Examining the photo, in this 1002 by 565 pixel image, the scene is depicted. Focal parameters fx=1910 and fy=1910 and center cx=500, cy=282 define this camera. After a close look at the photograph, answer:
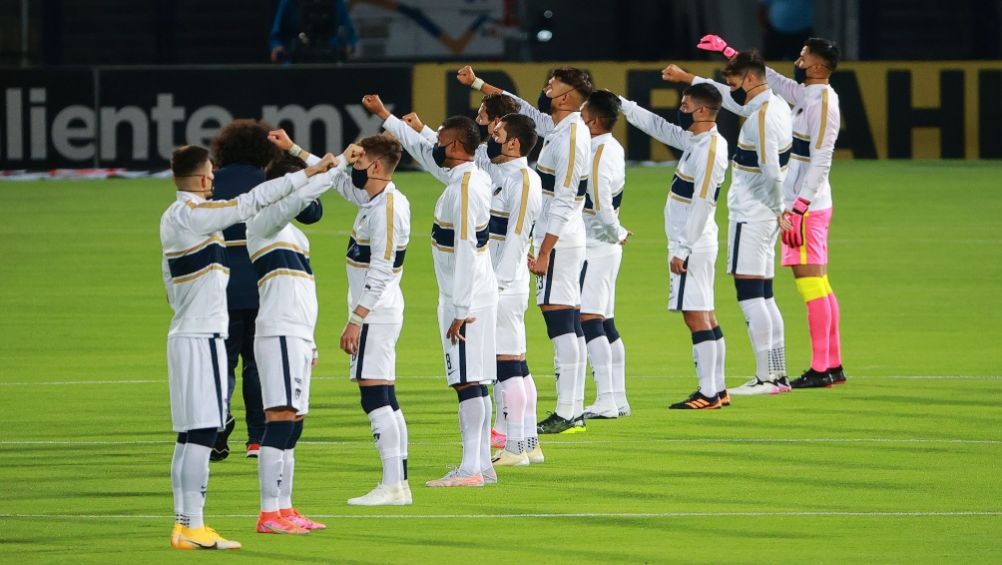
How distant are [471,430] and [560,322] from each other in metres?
1.86

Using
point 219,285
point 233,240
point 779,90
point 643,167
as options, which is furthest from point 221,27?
point 219,285

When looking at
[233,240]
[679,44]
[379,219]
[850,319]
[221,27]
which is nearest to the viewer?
[379,219]

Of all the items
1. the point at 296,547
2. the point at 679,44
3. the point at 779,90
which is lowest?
the point at 296,547

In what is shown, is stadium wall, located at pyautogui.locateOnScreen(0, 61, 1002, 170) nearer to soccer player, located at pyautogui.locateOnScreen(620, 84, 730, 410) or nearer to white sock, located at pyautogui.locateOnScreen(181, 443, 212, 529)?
soccer player, located at pyautogui.locateOnScreen(620, 84, 730, 410)

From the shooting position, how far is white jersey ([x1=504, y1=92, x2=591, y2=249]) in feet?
37.3

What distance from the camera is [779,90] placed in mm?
14555

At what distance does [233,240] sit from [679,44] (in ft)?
71.3

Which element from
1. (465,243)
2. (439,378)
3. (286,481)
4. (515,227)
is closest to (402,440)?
(286,481)

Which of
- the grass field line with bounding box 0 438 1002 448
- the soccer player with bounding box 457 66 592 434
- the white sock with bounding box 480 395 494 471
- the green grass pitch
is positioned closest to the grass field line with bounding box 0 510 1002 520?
Answer: the green grass pitch

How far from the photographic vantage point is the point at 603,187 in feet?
39.4

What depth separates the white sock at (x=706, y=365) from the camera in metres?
12.7

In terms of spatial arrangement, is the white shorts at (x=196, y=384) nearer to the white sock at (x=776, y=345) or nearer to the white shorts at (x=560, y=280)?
the white shorts at (x=560, y=280)

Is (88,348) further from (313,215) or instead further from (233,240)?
(313,215)

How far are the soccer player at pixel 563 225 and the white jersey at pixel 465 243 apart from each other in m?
1.37
